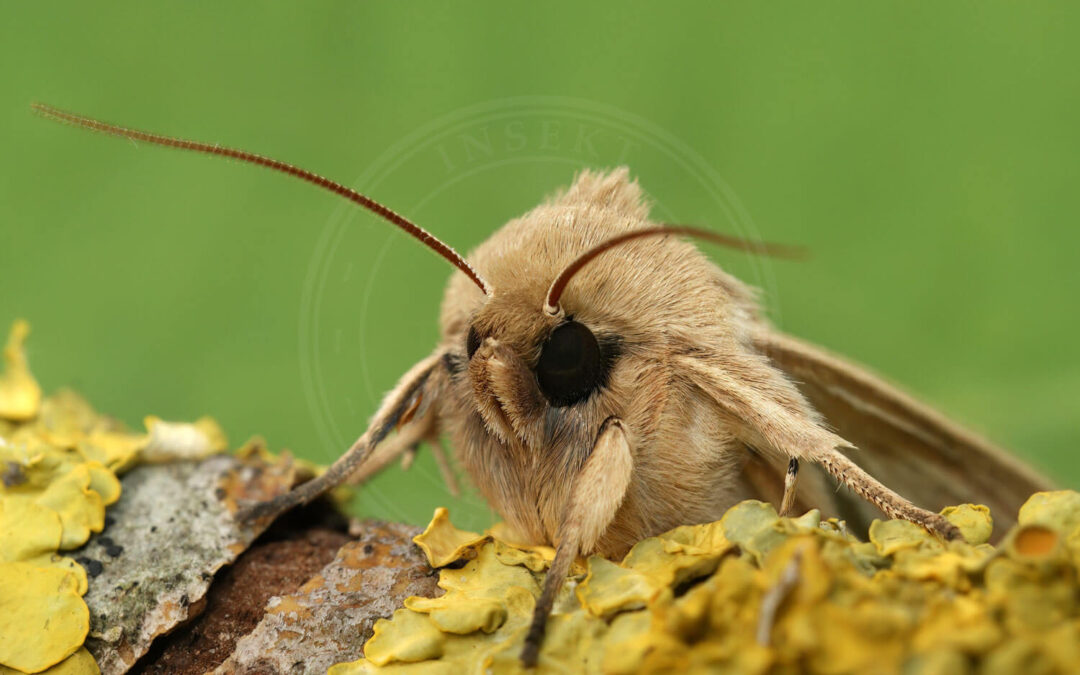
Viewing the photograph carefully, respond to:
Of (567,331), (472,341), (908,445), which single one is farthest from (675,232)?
(908,445)

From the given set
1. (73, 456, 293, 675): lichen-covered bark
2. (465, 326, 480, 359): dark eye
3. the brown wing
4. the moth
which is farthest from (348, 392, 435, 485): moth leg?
the brown wing

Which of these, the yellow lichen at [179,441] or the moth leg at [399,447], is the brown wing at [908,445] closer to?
the moth leg at [399,447]

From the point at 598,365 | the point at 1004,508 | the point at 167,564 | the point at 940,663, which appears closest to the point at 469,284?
the point at 598,365

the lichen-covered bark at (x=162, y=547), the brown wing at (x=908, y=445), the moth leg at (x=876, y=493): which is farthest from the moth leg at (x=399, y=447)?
the moth leg at (x=876, y=493)

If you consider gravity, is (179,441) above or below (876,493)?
below

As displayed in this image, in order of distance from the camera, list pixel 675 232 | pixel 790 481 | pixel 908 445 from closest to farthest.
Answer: pixel 675 232
pixel 790 481
pixel 908 445

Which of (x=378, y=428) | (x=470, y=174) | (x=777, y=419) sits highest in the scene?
(x=470, y=174)

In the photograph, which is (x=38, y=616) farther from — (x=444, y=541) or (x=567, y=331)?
(x=567, y=331)
